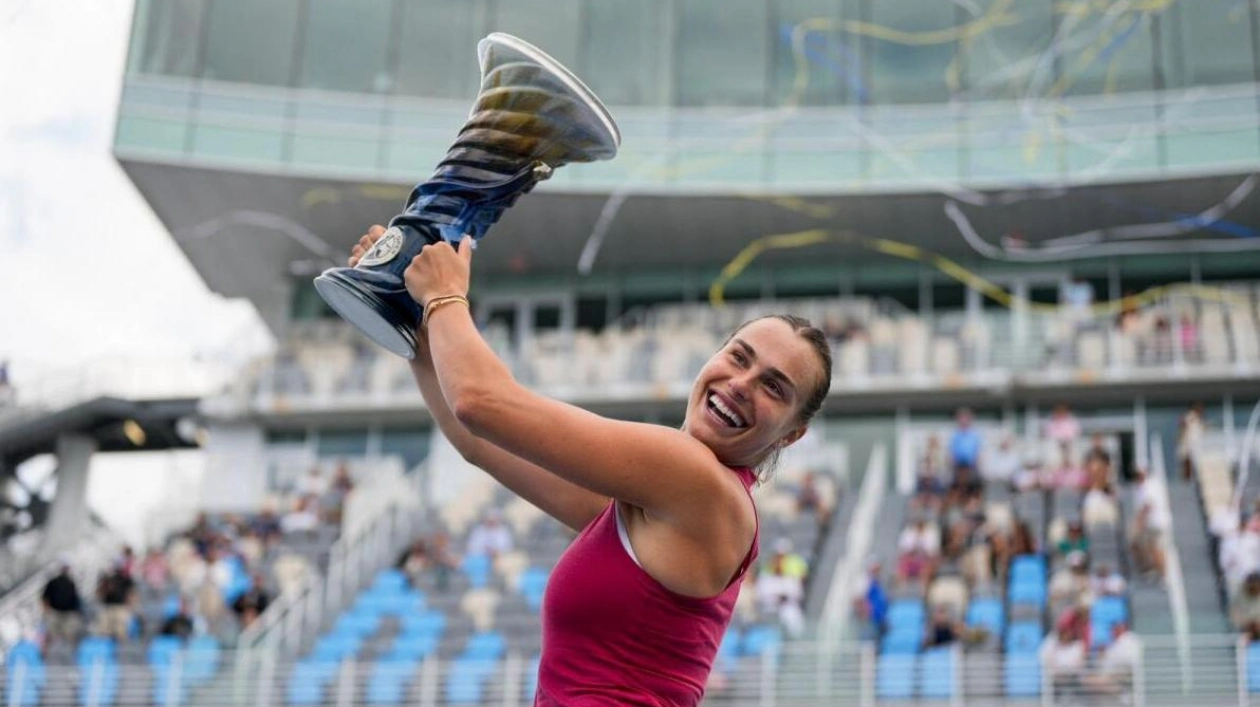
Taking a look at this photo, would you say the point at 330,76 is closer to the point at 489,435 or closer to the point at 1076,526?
the point at 1076,526

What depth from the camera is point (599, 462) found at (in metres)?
2.79

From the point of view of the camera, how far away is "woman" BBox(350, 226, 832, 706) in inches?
110

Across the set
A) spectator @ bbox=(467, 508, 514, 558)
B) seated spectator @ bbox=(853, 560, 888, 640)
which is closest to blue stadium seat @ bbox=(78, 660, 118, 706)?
spectator @ bbox=(467, 508, 514, 558)

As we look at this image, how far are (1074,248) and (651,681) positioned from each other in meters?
25.4

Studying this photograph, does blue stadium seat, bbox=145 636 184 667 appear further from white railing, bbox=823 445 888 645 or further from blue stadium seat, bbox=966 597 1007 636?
blue stadium seat, bbox=966 597 1007 636

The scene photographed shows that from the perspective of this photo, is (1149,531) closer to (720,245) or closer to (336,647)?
(336,647)

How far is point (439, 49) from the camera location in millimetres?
27703

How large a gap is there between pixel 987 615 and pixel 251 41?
16.0 meters

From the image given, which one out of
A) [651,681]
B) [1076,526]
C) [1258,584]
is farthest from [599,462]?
[1076,526]

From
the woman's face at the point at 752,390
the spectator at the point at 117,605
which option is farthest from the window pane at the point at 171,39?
the woman's face at the point at 752,390

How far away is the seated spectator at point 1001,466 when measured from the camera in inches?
825

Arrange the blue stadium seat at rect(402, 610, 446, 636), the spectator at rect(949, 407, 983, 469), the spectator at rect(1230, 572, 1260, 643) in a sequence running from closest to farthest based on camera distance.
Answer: the spectator at rect(1230, 572, 1260, 643), the blue stadium seat at rect(402, 610, 446, 636), the spectator at rect(949, 407, 983, 469)

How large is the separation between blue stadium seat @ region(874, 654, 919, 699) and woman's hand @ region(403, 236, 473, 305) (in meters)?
13.8

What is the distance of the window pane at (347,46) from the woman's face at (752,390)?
82.8ft
